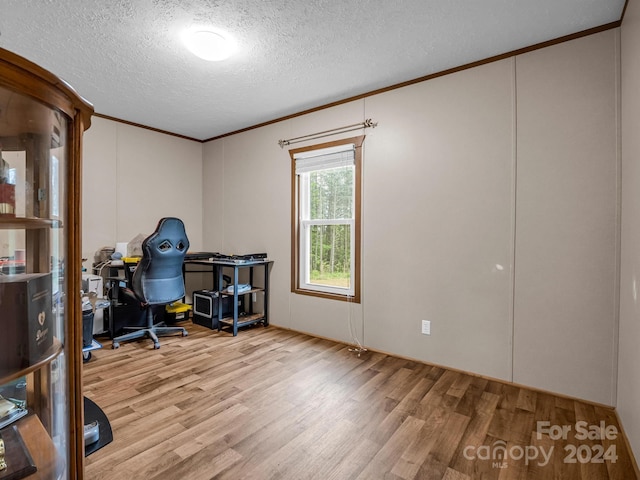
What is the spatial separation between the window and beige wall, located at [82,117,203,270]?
180 centimetres

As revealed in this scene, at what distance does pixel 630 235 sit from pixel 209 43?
2842mm

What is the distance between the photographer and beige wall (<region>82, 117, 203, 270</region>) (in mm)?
3814

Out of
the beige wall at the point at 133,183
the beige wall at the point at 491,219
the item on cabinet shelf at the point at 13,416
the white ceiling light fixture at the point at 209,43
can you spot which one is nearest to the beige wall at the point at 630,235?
the beige wall at the point at 491,219

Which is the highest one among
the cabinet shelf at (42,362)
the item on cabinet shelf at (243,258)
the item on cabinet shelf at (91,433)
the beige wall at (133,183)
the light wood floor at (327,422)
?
the beige wall at (133,183)

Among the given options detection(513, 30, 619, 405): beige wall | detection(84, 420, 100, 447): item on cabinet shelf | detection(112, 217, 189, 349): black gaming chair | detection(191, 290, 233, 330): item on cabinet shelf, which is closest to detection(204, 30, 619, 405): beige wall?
detection(513, 30, 619, 405): beige wall

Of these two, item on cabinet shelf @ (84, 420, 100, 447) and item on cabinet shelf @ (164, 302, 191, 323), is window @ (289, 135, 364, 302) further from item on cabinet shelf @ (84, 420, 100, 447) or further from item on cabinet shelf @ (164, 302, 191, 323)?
item on cabinet shelf @ (84, 420, 100, 447)

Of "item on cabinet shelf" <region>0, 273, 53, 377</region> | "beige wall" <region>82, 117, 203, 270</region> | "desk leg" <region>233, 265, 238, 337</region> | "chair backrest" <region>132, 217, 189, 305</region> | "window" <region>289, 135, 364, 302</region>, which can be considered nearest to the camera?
"item on cabinet shelf" <region>0, 273, 53, 377</region>

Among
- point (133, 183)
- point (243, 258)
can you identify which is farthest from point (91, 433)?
point (133, 183)

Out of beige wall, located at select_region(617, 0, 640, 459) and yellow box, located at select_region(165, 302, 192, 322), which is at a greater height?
beige wall, located at select_region(617, 0, 640, 459)

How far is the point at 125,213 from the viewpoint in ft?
13.4

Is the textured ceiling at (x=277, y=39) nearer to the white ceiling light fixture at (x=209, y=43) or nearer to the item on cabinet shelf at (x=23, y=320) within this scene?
the white ceiling light fixture at (x=209, y=43)

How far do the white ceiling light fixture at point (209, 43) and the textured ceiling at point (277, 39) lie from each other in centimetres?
7

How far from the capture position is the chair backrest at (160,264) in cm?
315

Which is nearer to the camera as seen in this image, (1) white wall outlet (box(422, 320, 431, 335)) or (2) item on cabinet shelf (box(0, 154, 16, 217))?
(2) item on cabinet shelf (box(0, 154, 16, 217))
